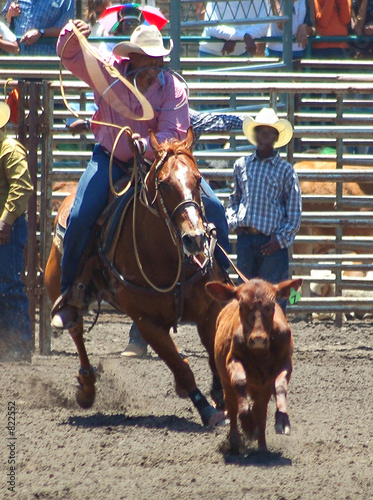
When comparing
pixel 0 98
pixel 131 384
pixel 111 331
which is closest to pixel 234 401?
pixel 131 384

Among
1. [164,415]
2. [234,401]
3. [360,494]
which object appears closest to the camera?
[360,494]

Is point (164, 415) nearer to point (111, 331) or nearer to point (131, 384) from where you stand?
point (131, 384)

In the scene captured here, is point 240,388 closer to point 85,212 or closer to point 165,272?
point 165,272

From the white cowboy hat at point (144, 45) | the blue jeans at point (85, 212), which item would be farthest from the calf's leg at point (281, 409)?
the white cowboy hat at point (144, 45)

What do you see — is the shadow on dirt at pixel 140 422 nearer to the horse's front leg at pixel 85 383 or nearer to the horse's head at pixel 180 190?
the horse's front leg at pixel 85 383

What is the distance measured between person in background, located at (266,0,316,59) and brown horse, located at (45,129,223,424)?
5.54 m

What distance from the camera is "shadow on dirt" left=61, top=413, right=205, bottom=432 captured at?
611cm

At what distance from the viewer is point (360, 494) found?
463 centimetres

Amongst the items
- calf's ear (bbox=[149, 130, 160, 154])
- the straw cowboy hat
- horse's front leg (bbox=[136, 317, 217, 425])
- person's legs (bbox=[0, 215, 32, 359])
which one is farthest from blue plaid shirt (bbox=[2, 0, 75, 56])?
horse's front leg (bbox=[136, 317, 217, 425])

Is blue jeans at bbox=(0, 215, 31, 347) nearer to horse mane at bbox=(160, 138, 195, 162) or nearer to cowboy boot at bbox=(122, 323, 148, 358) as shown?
cowboy boot at bbox=(122, 323, 148, 358)

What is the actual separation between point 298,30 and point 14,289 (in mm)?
5011

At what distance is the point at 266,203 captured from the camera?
8055 millimetres

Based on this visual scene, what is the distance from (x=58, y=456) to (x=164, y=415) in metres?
1.34

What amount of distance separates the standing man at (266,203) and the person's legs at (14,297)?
1803 millimetres
